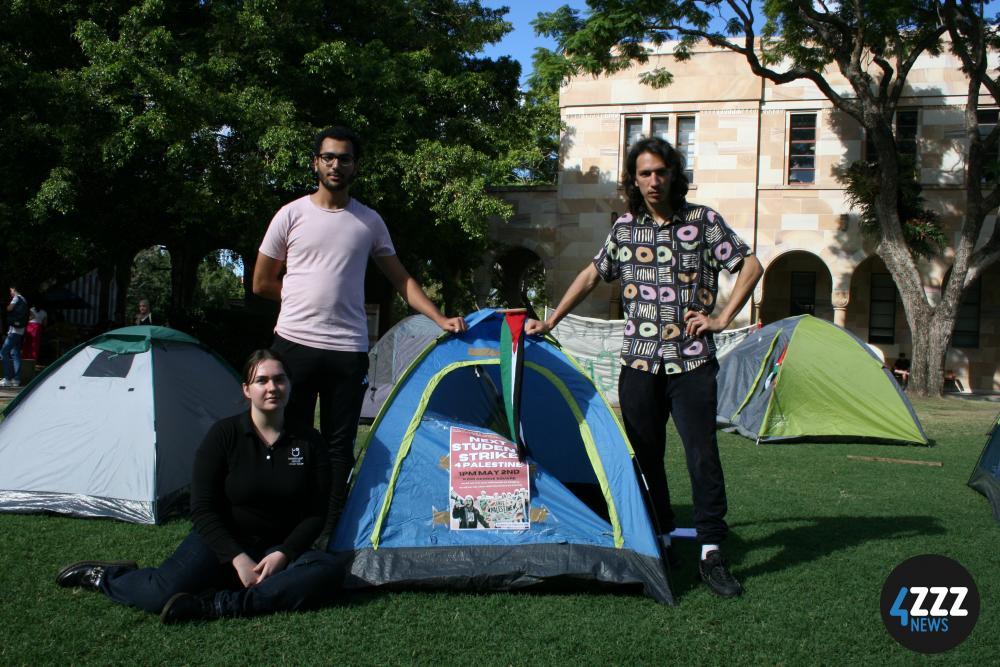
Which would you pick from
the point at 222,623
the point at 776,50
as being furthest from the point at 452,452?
the point at 776,50

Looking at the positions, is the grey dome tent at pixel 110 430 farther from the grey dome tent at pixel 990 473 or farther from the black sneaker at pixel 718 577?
the grey dome tent at pixel 990 473

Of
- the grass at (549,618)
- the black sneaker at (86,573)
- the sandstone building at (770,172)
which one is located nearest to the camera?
the grass at (549,618)

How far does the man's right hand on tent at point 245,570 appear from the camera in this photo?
3.48 m

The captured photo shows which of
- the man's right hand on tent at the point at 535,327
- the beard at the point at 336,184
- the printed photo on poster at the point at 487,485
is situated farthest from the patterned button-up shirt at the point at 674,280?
the beard at the point at 336,184

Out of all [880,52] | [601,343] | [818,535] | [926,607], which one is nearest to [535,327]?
[926,607]

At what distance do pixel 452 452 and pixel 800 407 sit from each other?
22.5 ft

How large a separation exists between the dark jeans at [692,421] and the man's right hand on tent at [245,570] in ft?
5.62

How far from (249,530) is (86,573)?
0.77 m

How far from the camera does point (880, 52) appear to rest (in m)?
15.8

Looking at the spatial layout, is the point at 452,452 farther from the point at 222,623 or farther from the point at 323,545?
the point at 222,623

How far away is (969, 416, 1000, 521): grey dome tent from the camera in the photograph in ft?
20.2

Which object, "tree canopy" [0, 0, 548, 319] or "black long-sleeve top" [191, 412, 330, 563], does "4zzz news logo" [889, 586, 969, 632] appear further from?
"tree canopy" [0, 0, 548, 319]

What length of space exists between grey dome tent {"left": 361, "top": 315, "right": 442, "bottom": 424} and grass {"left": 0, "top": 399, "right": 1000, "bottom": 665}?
538 centimetres

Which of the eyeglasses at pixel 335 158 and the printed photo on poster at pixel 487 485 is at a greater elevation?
the eyeglasses at pixel 335 158
